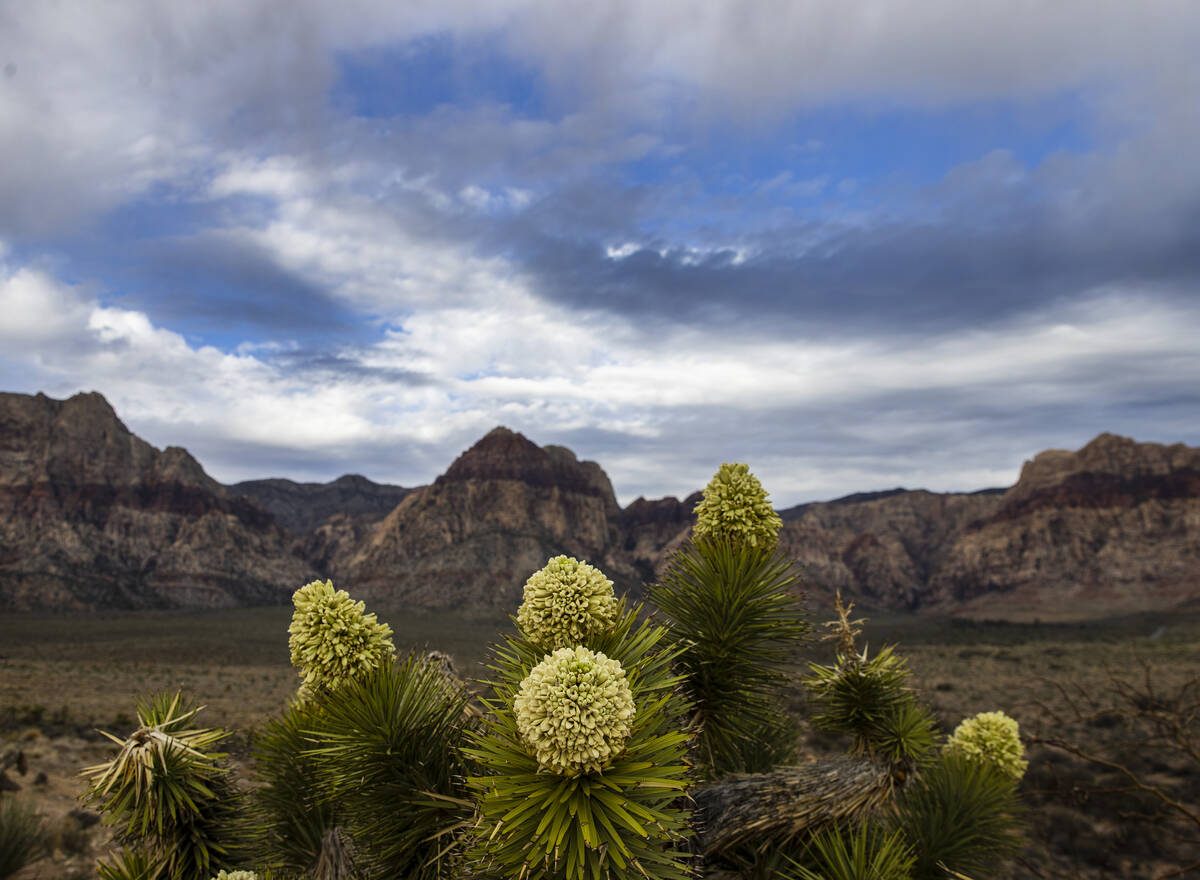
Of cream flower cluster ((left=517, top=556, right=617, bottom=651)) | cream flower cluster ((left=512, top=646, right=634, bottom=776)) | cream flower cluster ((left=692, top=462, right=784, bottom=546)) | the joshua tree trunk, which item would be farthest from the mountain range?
cream flower cluster ((left=512, top=646, right=634, bottom=776))

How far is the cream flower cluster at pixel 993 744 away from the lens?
5.42 meters

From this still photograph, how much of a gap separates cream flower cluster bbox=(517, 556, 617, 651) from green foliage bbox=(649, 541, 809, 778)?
96 centimetres

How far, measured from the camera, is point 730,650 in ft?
13.1

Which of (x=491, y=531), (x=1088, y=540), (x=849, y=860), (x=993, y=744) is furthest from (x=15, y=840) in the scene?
(x=1088, y=540)

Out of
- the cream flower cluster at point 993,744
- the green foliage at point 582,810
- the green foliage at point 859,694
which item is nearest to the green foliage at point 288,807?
the green foliage at point 582,810

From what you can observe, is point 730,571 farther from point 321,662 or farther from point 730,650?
point 321,662

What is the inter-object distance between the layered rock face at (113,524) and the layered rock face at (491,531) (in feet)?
67.3

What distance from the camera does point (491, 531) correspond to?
490 feet

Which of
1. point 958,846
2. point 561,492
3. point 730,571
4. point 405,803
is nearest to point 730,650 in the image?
point 730,571

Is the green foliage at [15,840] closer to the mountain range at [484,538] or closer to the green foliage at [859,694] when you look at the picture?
the green foliage at [859,694]

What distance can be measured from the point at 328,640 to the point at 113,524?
520 feet

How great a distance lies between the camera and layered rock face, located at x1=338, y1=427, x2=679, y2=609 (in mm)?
132500

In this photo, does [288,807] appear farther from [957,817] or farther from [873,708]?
[957,817]

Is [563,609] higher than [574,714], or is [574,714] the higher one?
[563,609]
